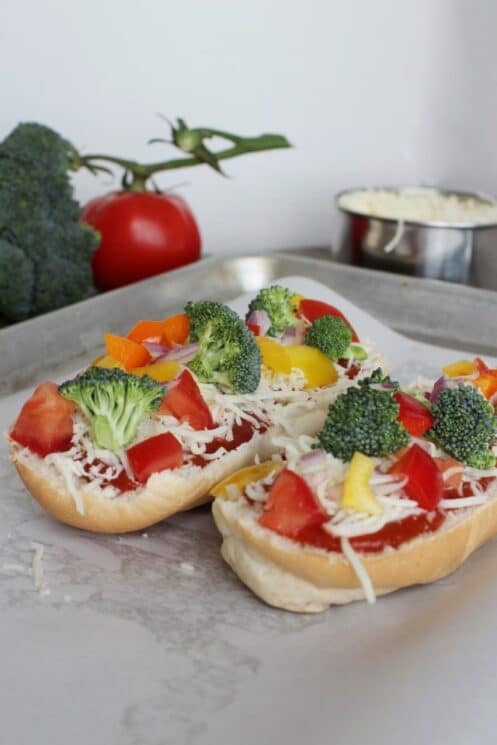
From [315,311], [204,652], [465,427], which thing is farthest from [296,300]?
[204,652]

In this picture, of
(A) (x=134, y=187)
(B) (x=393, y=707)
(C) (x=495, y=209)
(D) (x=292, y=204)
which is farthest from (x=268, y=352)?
(D) (x=292, y=204)

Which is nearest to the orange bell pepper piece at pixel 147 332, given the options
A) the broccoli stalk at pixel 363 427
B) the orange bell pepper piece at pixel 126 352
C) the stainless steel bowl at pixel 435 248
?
the orange bell pepper piece at pixel 126 352

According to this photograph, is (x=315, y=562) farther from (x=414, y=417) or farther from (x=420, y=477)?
(x=414, y=417)

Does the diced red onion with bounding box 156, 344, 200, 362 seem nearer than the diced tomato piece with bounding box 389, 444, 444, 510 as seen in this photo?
No

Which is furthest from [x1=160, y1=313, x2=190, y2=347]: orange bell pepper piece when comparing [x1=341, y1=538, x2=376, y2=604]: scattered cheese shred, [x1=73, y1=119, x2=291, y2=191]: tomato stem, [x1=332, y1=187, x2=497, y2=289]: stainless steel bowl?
[x1=332, y1=187, x2=497, y2=289]: stainless steel bowl

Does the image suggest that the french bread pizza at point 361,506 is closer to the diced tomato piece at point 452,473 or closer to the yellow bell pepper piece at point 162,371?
the diced tomato piece at point 452,473

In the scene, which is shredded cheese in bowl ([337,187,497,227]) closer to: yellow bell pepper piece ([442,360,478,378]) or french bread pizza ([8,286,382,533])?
yellow bell pepper piece ([442,360,478,378])
